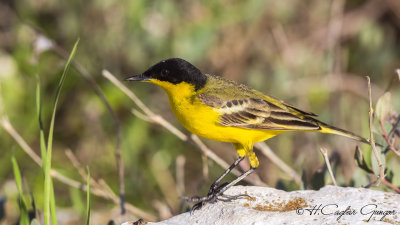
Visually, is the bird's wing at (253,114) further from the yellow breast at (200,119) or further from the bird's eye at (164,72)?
the bird's eye at (164,72)

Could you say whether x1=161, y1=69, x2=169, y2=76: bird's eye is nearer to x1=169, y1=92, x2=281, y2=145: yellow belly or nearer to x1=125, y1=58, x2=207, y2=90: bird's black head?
x1=125, y1=58, x2=207, y2=90: bird's black head

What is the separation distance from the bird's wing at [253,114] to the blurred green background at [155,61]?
2.04 metres

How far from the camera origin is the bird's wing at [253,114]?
11.9ft

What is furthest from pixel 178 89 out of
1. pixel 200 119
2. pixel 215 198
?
pixel 215 198

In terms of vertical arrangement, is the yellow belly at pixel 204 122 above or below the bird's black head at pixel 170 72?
below

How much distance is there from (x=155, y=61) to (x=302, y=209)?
397 cm

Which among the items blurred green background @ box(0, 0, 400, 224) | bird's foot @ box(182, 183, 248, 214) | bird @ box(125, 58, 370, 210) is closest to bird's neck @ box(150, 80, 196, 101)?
bird @ box(125, 58, 370, 210)

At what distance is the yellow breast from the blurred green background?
7.12ft

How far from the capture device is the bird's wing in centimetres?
362

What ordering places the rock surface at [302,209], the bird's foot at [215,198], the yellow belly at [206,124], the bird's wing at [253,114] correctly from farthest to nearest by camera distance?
the bird's wing at [253,114]
the yellow belly at [206,124]
the bird's foot at [215,198]
the rock surface at [302,209]

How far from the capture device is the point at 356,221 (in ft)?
8.95

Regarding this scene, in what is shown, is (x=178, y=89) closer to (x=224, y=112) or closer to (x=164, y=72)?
(x=164, y=72)

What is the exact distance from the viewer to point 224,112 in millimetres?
3633

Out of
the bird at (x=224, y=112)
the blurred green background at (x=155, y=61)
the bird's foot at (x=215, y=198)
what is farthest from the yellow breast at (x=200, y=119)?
the blurred green background at (x=155, y=61)
